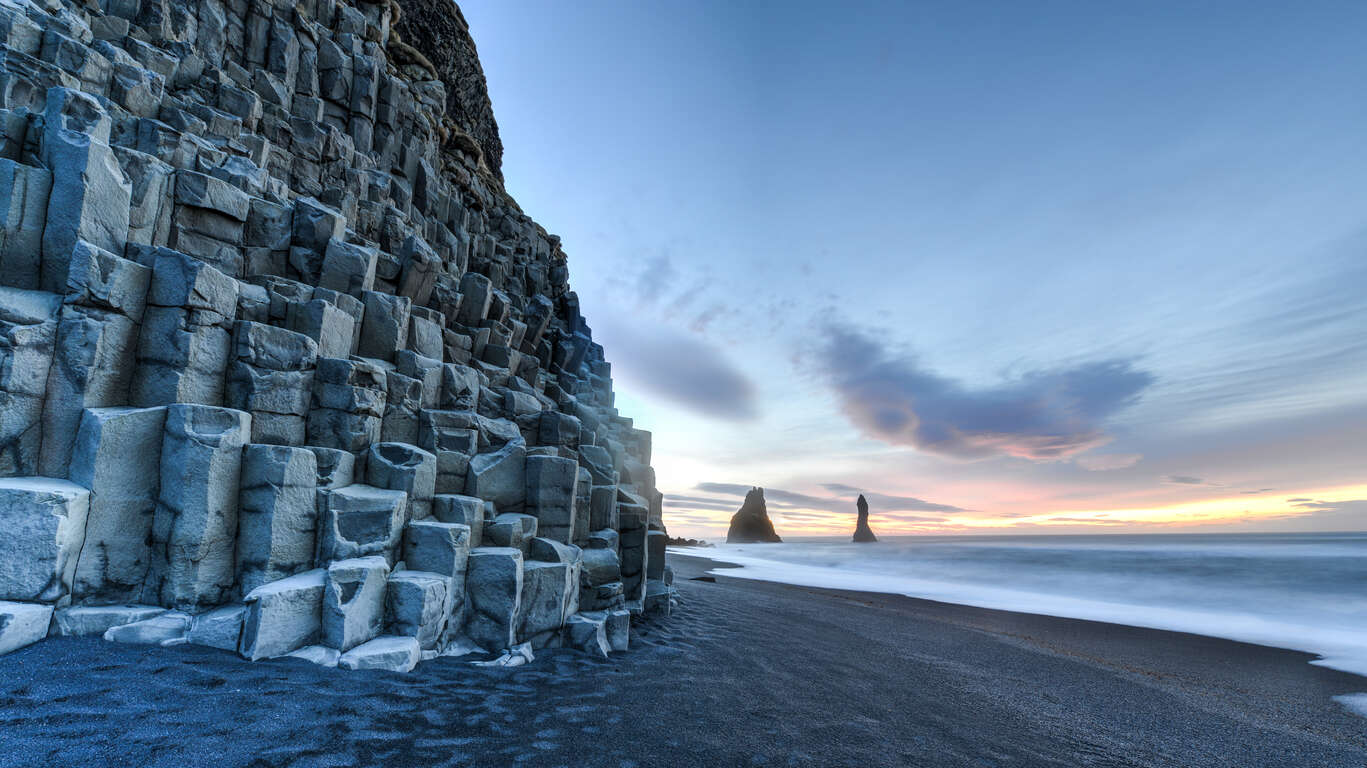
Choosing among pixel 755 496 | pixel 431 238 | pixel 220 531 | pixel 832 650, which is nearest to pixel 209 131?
pixel 431 238

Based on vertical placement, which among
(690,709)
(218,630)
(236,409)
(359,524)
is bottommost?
(690,709)

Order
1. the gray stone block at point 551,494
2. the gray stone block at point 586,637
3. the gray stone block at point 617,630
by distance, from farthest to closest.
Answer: the gray stone block at point 551,494 < the gray stone block at point 617,630 < the gray stone block at point 586,637

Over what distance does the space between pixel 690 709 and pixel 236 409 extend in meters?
6.28

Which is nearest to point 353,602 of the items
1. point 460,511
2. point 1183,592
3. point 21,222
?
point 460,511

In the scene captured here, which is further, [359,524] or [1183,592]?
[1183,592]

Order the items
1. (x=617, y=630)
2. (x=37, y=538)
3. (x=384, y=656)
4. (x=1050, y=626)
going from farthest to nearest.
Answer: (x=1050, y=626) < (x=617, y=630) < (x=384, y=656) < (x=37, y=538)

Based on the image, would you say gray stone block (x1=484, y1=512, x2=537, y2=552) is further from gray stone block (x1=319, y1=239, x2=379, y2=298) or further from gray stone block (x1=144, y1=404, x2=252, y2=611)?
gray stone block (x1=319, y1=239, x2=379, y2=298)

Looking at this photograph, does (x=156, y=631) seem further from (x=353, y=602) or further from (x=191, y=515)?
(x=353, y=602)

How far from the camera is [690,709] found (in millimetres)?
5969

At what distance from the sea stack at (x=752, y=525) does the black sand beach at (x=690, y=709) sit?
9702 centimetres

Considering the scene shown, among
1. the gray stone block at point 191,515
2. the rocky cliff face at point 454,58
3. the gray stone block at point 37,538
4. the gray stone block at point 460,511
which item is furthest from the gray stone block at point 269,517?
the rocky cliff face at point 454,58

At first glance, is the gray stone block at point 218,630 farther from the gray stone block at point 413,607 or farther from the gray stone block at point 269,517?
the gray stone block at point 413,607

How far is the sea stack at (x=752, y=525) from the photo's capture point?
105312 mm

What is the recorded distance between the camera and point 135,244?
6301 mm
